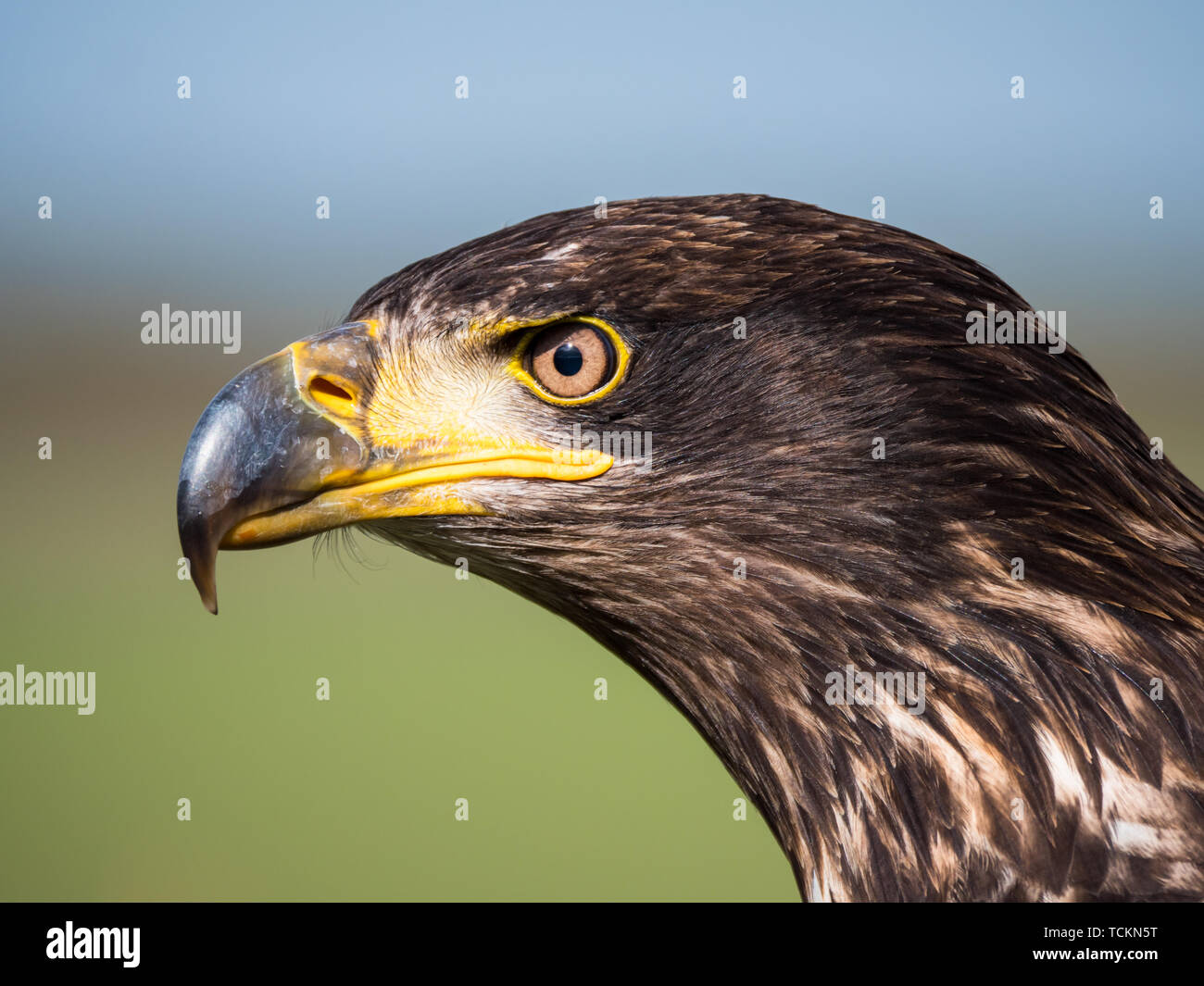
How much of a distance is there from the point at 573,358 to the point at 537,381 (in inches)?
4.0

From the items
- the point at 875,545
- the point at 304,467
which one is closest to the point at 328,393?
the point at 304,467

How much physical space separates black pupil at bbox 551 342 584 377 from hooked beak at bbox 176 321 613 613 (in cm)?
16

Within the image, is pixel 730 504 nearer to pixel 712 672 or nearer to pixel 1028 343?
pixel 712 672

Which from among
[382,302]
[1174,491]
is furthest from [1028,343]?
[382,302]

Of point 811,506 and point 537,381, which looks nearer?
point 811,506

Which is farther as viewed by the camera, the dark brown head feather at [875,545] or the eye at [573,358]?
the eye at [573,358]

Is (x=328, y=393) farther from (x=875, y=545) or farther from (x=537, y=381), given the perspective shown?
(x=875, y=545)

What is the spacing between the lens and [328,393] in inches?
90.9

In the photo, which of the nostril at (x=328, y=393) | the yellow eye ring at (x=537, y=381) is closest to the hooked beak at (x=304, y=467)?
the nostril at (x=328, y=393)

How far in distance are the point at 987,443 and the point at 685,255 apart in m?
0.64

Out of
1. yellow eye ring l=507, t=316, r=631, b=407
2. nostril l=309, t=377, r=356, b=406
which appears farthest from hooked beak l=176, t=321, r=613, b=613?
yellow eye ring l=507, t=316, r=631, b=407

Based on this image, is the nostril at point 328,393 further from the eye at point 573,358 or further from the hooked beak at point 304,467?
the eye at point 573,358

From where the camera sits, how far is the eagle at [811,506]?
1.92 metres

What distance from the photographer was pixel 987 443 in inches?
78.0
